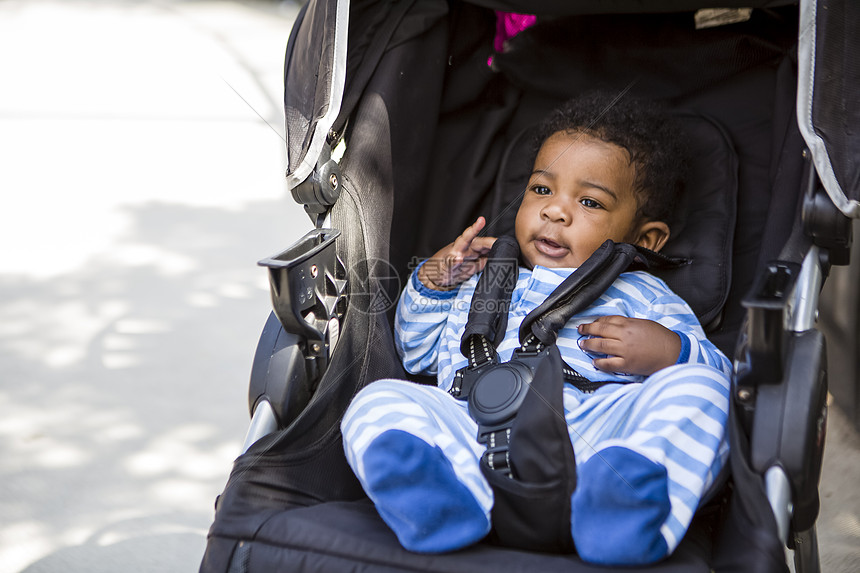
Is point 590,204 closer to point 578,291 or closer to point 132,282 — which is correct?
point 578,291

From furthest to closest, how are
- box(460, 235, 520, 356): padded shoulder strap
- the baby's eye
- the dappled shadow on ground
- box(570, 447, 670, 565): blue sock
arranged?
the dappled shadow on ground → the baby's eye → box(460, 235, 520, 356): padded shoulder strap → box(570, 447, 670, 565): blue sock

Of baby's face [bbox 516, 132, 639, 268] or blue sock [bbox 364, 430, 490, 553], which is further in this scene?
baby's face [bbox 516, 132, 639, 268]

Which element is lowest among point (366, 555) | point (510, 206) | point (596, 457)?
point (366, 555)

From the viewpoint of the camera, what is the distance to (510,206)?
1752 millimetres

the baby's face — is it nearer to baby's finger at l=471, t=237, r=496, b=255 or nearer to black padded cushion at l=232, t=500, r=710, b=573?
baby's finger at l=471, t=237, r=496, b=255

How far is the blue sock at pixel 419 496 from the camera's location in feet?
3.30

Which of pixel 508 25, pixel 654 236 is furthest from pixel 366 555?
pixel 508 25

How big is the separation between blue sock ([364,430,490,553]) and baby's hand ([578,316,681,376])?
1.25 ft

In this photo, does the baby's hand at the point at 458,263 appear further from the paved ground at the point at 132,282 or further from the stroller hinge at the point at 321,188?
the paved ground at the point at 132,282

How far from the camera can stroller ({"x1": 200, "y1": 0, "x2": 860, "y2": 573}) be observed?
1015 mm

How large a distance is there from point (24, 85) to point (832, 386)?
413cm

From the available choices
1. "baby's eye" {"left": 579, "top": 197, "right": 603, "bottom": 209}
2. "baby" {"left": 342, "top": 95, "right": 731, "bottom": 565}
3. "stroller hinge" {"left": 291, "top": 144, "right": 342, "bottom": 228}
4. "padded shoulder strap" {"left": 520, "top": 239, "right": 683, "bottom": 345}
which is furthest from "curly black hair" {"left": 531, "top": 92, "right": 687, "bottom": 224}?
"stroller hinge" {"left": 291, "top": 144, "right": 342, "bottom": 228}

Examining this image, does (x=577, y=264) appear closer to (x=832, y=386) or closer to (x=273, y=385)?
(x=273, y=385)

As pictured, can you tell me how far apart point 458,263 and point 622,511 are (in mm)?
702
